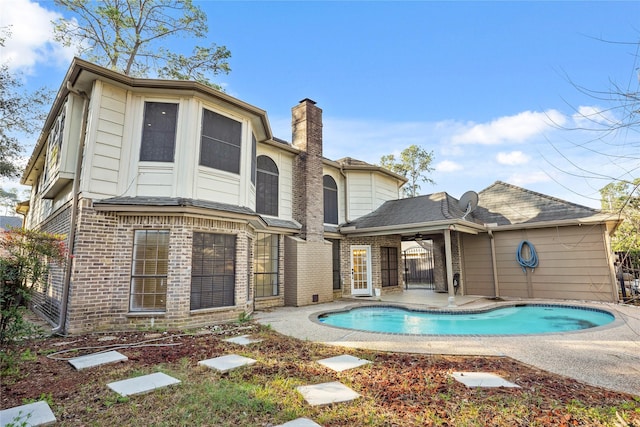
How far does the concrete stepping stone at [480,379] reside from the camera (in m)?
3.43

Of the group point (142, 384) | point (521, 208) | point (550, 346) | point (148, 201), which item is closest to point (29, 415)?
point (142, 384)

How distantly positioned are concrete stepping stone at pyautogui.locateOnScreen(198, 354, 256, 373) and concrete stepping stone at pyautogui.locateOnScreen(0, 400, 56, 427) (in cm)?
164

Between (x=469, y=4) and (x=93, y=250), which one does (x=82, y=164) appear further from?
(x=469, y=4)

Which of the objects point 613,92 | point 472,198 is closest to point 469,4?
point 613,92

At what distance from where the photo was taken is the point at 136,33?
13.2 m

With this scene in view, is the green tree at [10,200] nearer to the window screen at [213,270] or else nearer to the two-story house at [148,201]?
the two-story house at [148,201]

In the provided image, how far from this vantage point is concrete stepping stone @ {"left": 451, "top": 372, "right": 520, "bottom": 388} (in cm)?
343

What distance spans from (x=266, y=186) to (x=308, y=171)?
5.25 ft

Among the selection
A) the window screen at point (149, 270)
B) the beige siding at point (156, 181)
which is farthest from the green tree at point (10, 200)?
the window screen at point (149, 270)

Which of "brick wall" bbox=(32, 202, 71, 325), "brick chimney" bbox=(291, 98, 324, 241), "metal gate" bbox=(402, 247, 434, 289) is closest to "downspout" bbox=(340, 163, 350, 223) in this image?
"brick chimney" bbox=(291, 98, 324, 241)

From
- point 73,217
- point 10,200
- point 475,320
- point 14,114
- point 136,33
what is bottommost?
point 475,320

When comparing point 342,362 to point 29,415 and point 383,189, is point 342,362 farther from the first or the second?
point 383,189

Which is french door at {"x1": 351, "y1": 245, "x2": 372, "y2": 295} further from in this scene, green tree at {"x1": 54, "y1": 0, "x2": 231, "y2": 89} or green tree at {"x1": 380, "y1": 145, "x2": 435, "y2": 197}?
green tree at {"x1": 380, "y1": 145, "x2": 435, "y2": 197}

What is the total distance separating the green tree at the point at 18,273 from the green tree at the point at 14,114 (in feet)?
29.5
